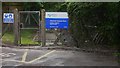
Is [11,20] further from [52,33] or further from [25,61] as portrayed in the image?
[25,61]

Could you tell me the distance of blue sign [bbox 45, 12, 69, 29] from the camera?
1703cm

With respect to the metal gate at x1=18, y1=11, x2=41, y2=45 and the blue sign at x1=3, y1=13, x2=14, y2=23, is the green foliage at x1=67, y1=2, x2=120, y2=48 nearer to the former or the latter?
the metal gate at x1=18, y1=11, x2=41, y2=45

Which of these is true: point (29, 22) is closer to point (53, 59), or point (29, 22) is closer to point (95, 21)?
point (95, 21)

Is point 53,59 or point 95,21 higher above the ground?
point 95,21

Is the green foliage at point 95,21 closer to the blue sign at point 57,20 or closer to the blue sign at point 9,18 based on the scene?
the blue sign at point 57,20

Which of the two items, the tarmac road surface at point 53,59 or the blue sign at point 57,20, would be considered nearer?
the tarmac road surface at point 53,59

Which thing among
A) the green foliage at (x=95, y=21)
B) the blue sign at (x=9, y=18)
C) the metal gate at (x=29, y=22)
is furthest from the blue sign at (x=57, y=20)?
the blue sign at (x=9, y=18)

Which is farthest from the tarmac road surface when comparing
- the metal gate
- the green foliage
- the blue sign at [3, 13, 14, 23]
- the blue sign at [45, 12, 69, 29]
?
the metal gate

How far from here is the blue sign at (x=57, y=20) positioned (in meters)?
17.0

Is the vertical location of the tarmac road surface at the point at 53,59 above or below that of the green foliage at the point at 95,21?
below

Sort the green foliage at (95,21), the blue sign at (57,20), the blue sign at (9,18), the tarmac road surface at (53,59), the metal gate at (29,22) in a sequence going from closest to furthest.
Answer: the tarmac road surface at (53,59), the green foliage at (95,21), the blue sign at (57,20), the blue sign at (9,18), the metal gate at (29,22)

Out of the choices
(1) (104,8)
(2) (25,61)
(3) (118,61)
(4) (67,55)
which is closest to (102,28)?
(1) (104,8)

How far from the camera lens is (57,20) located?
17.1 meters

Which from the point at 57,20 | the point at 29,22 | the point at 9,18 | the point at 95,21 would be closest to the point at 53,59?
the point at 95,21
